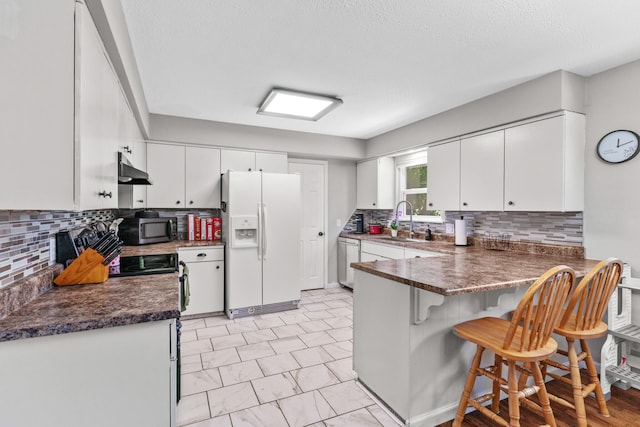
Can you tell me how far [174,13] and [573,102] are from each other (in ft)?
9.67

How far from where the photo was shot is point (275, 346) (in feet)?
9.64

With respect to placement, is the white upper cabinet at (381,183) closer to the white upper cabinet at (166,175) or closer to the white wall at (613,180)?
the white wall at (613,180)

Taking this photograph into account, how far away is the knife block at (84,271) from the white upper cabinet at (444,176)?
3187mm

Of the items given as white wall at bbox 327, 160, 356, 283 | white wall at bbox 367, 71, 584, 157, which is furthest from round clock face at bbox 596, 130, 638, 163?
white wall at bbox 327, 160, 356, 283

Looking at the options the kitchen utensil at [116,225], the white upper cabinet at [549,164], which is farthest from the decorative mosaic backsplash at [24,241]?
the white upper cabinet at [549,164]

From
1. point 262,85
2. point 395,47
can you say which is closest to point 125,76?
point 262,85

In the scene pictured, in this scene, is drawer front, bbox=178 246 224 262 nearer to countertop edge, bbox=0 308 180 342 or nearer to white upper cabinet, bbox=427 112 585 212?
countertop edge, bbox=0 308 180 342

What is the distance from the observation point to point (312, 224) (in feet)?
16.5

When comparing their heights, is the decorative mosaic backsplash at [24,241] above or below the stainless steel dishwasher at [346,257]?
above

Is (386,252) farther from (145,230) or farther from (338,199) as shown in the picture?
(145,230)

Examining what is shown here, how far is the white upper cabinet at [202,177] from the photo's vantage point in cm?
396

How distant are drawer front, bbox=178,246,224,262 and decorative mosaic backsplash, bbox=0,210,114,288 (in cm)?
173

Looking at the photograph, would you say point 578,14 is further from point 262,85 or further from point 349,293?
point 349,293

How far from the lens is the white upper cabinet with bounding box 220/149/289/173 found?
4121mm
